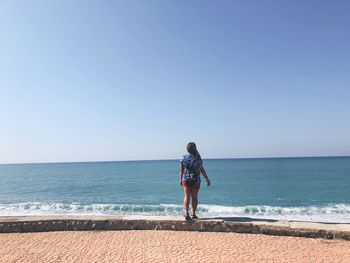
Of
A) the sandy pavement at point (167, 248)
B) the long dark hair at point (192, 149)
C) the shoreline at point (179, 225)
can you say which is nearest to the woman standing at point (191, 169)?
the long dark hair at point (192, 149)

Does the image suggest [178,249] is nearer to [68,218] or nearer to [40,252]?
[40,252]

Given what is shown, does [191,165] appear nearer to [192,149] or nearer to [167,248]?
[192,149]

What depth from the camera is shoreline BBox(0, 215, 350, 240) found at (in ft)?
19.6

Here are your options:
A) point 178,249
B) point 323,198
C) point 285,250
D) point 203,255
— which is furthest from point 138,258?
point 323,198

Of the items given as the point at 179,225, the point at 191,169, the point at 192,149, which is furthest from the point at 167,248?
the point at 192,149

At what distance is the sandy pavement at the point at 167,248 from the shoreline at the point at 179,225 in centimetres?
20

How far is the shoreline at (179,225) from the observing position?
19.6 feet

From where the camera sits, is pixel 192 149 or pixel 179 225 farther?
pixel 192 149

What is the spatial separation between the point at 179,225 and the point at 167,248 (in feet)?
3.96

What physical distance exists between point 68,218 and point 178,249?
3.25 m

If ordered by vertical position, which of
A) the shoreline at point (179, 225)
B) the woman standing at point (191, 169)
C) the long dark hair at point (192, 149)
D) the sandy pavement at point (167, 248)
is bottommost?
the sandy pavement at point (167, 248)

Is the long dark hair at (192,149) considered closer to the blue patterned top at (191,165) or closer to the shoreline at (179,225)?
the blue patterned top at (191,165)

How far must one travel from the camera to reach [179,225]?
21.5ft

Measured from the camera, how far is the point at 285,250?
516 centimetres
